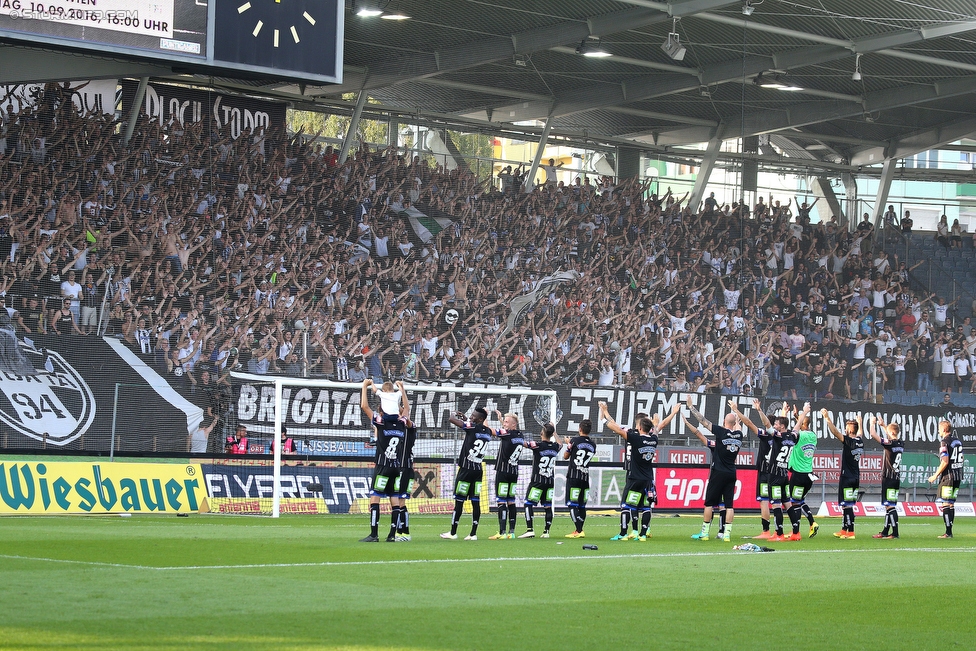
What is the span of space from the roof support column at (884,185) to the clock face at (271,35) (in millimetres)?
30254

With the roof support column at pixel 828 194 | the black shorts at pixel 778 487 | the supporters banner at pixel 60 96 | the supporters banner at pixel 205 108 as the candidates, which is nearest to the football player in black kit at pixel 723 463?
the black shorts at pixel 778 487

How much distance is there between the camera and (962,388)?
128 feet

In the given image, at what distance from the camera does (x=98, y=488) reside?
72.0ft

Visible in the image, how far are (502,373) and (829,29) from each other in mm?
12177

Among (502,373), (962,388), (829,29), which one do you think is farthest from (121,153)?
(962,388)

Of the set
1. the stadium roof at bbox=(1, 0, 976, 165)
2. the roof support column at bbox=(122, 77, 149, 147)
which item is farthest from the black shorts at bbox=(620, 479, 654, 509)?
the roof support column at bbox=(122, 77, 149, 147)

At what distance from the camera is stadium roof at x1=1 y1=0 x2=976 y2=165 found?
3089 cm

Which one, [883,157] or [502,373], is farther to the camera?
[883,157]

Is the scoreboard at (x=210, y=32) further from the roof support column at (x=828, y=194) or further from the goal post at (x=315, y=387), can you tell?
the roof support column at (x=828, y=194)

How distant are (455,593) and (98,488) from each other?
12.6 metres

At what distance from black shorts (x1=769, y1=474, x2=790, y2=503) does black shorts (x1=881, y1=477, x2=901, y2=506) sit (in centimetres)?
277

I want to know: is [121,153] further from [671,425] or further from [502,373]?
[671,425]

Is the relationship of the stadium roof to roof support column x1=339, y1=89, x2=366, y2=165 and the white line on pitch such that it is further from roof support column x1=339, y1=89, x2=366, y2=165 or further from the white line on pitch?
the white line on pitch

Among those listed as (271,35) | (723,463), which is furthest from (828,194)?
(271,35)
